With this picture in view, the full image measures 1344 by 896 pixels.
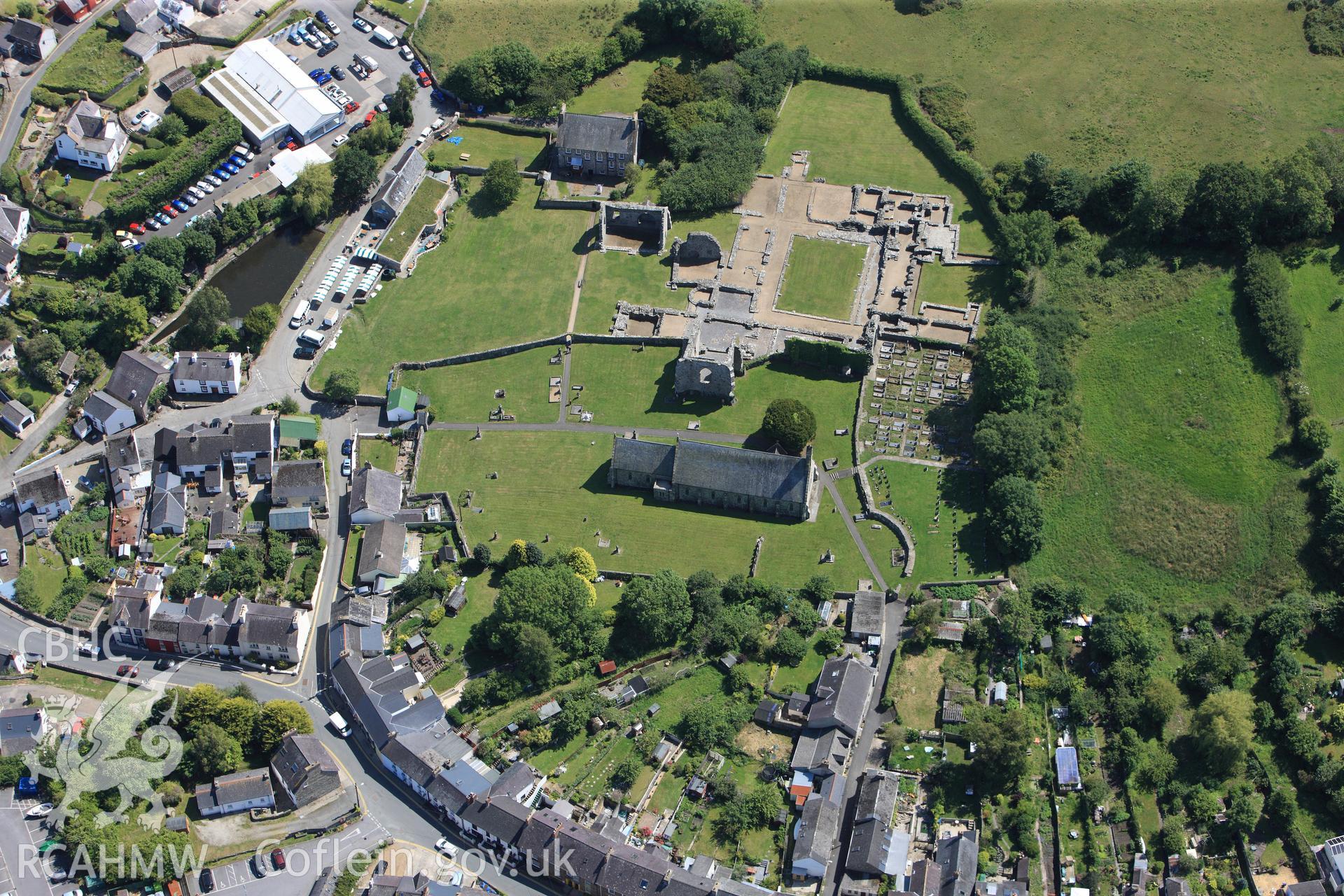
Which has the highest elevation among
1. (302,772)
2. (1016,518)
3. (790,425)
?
(790,425)

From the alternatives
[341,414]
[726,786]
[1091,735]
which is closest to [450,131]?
[341,414]

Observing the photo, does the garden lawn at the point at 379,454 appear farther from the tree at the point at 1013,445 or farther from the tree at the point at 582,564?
the tree at the point at 1013,445

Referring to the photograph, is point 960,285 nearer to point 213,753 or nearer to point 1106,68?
point 1106,68

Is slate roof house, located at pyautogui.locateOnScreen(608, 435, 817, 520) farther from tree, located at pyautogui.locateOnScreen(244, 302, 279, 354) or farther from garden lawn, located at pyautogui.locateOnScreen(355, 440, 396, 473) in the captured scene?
tree, located at pyautogui.locateOnScreen(244, 302, 279, 354)

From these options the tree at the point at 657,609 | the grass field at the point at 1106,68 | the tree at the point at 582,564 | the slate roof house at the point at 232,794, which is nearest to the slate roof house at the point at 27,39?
the grass field at the point at 1106,68

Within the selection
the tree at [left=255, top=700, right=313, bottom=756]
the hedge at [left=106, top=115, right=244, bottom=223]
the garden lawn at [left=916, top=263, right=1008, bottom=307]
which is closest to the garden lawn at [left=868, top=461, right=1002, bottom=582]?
the garden lawn at [left=916, top=263, right=1008, bottom=307]

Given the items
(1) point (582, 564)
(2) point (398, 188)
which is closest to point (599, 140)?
(2) point (398, 188)
